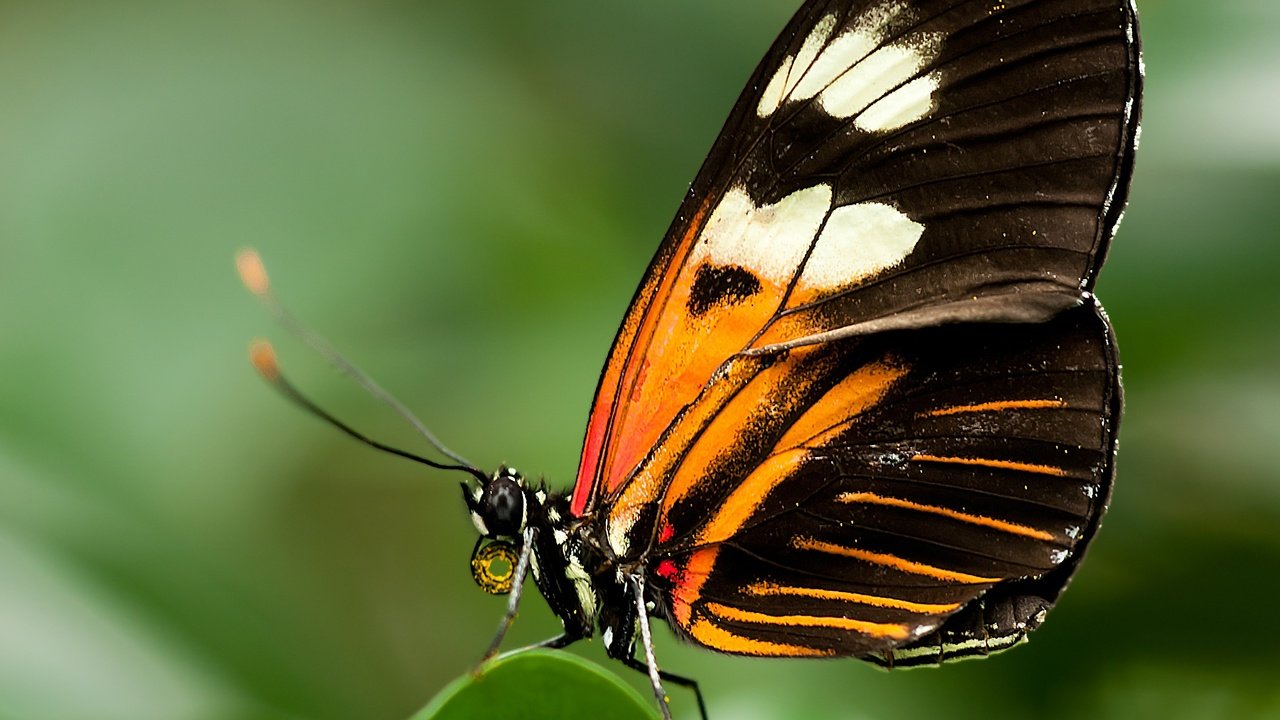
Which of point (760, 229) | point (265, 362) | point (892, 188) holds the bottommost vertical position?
point (265, 362)

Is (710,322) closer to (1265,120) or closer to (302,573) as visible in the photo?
(1265,120)

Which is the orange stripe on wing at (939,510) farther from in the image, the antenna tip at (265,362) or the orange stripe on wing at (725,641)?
the antenna tip at (265,362)

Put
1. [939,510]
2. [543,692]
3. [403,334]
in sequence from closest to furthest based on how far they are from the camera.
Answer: [543,692], [939,510], [403,334]

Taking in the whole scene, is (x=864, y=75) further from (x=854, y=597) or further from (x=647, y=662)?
(x=647, y=662)

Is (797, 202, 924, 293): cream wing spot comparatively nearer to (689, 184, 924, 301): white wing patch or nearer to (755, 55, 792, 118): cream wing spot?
(689, 184, 924, 301): white wing patch

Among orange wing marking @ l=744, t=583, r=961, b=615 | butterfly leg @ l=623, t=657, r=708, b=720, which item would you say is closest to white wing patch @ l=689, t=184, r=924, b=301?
orange wing marking @ l=744, t=583, r=961, b=615

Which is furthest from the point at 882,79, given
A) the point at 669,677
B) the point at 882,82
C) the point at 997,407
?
the point at 669,677

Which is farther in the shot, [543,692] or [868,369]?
[868,369]
